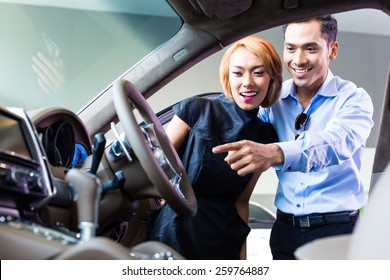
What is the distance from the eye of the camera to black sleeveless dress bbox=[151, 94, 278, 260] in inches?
48.8

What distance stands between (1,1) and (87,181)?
3.43ft

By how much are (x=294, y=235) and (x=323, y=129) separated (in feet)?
0.85

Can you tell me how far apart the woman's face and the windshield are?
1.16 ft

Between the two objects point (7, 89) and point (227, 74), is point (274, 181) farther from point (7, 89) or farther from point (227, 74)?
point (7, 89)

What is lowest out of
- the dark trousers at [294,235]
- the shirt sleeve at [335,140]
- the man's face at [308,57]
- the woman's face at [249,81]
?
the dark trousers at [294,235]

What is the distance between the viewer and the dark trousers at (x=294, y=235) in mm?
1305

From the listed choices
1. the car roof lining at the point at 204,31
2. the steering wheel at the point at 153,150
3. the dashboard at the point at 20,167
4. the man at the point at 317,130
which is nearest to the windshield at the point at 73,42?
the car roof lining at the point at 204,31

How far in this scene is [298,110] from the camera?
4.46 ft

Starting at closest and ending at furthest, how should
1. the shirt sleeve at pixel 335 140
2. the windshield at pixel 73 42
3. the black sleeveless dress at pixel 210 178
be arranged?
the shirt sleeve at pixel 335 140 → the black sleeveless dress at pixel 210 178 → the windshield at pixel 73 42

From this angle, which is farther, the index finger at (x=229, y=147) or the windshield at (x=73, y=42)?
the windshield at (x=73, y=42)

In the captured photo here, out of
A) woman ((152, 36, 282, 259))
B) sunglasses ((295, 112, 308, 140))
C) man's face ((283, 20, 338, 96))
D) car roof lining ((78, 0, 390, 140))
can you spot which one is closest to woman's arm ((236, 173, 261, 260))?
woman ((152, 36, 282, 259))

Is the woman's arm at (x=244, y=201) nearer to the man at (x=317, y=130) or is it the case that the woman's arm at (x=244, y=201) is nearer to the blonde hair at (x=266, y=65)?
the man at (x=317, y=130)

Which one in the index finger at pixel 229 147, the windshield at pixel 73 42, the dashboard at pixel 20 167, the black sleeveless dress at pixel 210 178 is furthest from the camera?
the windshield at pixel 73 42
